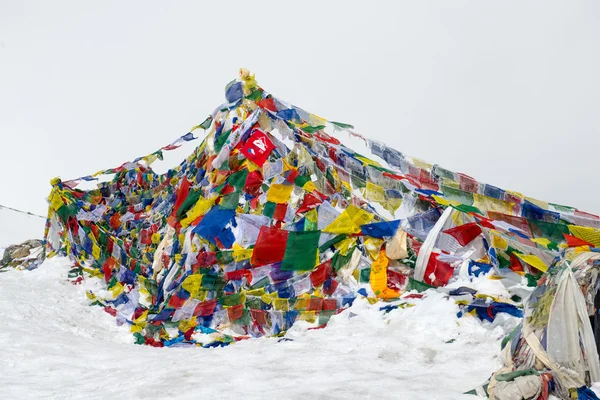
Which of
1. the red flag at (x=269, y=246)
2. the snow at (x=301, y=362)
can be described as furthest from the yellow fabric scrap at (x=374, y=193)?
the snow at (x=301, y=362)

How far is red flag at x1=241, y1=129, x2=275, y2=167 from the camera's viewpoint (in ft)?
37.3

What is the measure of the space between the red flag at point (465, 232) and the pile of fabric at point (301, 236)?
0.02m

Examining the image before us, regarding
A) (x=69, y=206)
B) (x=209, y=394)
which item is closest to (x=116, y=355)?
(x=209, y=394)

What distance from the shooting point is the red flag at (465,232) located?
7363mm

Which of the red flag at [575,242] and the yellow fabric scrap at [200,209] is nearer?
the red flag at [575,242]

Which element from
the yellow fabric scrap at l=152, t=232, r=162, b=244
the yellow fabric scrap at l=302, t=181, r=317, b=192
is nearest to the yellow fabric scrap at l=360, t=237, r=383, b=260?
the yellow fabric scrap at l=302, t=181, r=317, b=192

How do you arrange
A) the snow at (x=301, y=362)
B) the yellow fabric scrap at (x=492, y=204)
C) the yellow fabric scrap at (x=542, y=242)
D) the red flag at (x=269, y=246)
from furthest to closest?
the red flag at (x=269, y=246), the yellow fabric scrap at (x=492, y=204), the yellow fabric scrap at (x=542, y=242), the snow at (x=301, y=362)

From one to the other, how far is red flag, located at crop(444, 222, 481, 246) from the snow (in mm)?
1081

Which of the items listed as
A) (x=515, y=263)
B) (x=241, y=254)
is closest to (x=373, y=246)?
(x=515, y=263)

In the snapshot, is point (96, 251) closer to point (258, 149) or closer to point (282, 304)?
point (258, 149)

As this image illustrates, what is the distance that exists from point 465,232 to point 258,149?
5.69 m

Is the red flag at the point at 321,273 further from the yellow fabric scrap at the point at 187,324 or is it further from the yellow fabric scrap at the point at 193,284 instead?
the yellow fabric scrap at the point at 193,284

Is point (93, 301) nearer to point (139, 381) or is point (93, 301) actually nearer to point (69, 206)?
point (69, 206)

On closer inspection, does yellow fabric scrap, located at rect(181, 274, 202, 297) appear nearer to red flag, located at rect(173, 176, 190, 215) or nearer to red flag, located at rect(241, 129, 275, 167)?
red flag, located at rect(241, 129, 275, 167)
